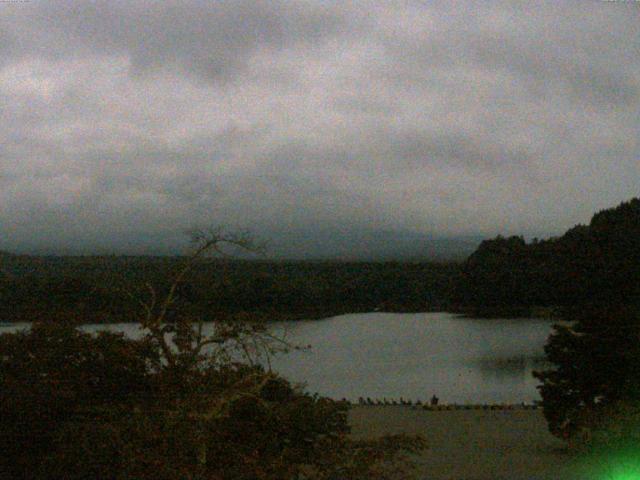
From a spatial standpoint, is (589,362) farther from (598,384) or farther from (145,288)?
(145,288)

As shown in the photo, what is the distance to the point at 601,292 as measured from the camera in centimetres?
3250

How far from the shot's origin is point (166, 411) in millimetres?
5320

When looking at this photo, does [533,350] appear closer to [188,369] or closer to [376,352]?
[376,352]

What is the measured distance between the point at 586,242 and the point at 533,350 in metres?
6.74

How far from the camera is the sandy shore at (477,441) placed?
1176cm

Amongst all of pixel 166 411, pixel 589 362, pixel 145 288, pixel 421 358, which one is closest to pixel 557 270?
pixel 421 358

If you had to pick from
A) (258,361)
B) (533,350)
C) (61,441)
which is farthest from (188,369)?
(533,350)

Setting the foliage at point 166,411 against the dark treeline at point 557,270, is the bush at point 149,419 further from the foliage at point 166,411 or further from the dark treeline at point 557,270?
the dark treeline at point 557,270

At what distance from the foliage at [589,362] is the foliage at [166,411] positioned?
8179 mm

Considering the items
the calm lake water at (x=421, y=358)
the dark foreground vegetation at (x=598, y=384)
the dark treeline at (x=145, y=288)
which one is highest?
the dark treeline at (x=145, y=288)

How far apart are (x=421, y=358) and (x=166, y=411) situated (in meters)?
26.1

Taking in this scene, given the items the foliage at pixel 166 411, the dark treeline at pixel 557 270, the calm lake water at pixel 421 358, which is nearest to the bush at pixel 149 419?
the foliage at pixel 166 411

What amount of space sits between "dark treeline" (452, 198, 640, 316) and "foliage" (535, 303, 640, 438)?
1775cm

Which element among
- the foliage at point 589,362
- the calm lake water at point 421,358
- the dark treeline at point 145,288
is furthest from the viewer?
the calm lake water at point 421,358
